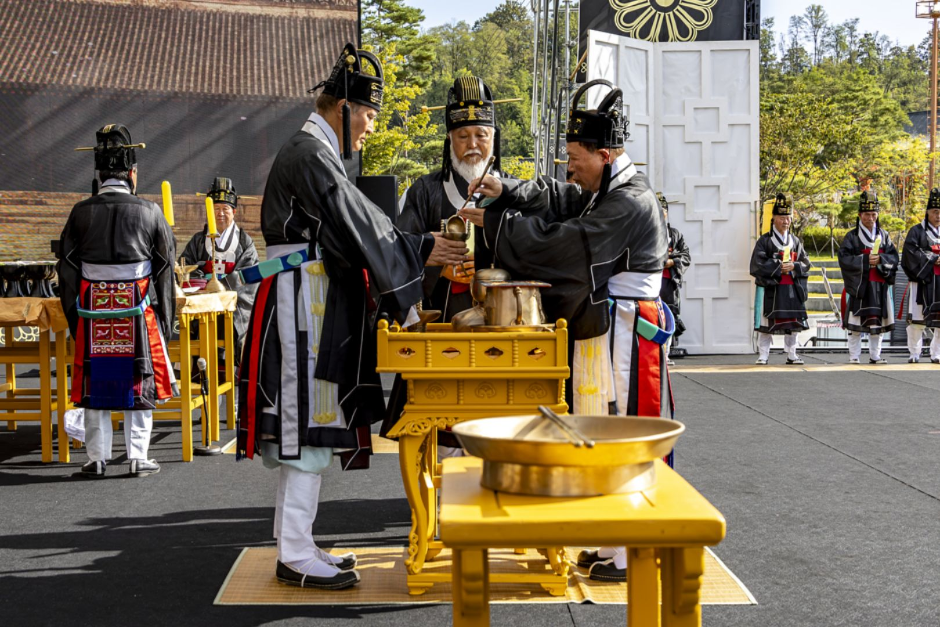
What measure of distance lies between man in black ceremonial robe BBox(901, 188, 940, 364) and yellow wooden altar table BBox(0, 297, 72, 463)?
340 inches

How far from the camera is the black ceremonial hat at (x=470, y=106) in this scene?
3664mm

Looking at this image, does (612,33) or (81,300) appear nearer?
(81,300)

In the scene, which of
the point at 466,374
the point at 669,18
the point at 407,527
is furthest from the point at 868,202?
the point at 466,374

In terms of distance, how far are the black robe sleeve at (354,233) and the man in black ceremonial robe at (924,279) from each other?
8880 mm

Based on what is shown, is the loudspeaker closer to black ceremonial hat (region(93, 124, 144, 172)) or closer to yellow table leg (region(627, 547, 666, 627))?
black ceremonial hat (region(93, 124, 144, 172))

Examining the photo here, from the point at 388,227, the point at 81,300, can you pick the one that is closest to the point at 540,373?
the point at 388,227

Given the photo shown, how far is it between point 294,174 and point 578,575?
5.33 feet

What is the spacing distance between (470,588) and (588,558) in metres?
1.92

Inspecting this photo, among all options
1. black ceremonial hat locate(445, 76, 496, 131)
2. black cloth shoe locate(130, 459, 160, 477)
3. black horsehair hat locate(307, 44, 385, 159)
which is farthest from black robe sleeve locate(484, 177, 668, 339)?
black cloth shoe locate(130, 459, 160, 477)

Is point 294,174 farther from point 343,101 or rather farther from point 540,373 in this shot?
point 540,373

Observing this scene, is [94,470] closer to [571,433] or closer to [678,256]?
[571,433]

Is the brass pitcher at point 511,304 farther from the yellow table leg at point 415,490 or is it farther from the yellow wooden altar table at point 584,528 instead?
the yellow wooden altar table at point 584,528

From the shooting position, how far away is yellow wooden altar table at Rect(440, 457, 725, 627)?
1.37 m

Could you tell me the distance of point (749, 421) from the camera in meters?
6.49
